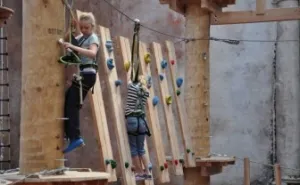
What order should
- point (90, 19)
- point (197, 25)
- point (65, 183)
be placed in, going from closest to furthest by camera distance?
point (65, 183) < point (90, 19) < point (197, 25)

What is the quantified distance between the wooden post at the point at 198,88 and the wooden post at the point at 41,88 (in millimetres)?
5569

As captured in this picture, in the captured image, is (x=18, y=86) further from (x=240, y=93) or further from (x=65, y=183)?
(x=65, y=183)

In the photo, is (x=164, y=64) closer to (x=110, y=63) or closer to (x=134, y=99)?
(x=134, y=99)

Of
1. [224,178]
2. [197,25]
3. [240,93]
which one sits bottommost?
[224,178]

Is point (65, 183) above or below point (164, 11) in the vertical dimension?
below

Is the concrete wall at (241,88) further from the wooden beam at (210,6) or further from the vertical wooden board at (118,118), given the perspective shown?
the vertical wooden board at (118,118)

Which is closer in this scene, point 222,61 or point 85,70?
point 85,70

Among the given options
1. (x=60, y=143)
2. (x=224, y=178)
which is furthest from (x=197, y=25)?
(x=60, y=143)

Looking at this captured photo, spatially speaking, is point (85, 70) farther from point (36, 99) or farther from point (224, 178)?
point (224, 178)

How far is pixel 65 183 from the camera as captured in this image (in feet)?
14.0

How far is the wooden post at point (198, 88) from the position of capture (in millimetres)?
10125

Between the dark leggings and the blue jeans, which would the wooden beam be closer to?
the blue jeans

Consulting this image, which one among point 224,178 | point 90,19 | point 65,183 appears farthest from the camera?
point 224,178

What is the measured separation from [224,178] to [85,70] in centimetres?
680
